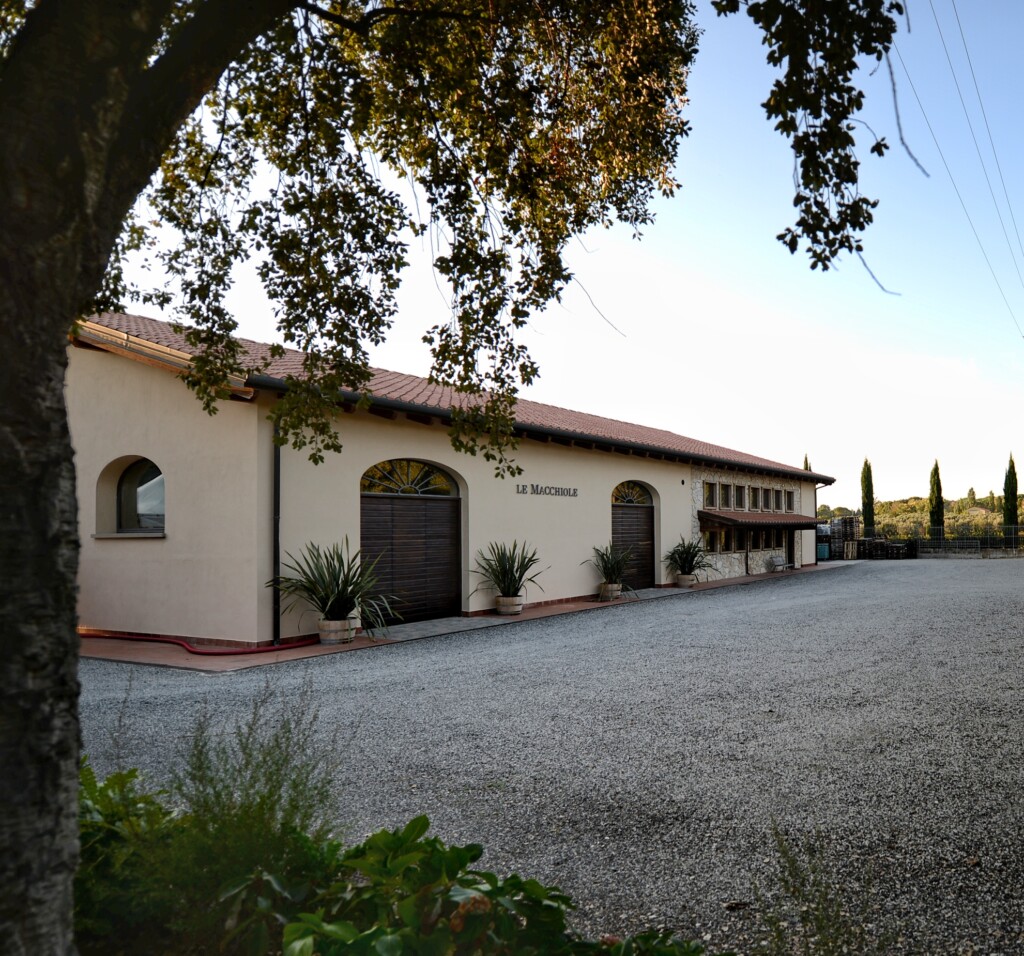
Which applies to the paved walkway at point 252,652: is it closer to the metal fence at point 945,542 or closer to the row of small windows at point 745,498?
the row of small windows at point 745,498

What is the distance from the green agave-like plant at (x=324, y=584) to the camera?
10.2 m

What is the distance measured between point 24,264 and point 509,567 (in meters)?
12.4

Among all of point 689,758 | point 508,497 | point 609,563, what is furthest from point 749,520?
point 689,758

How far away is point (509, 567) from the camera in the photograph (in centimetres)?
1372

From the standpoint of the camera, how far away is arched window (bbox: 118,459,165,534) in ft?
36.8

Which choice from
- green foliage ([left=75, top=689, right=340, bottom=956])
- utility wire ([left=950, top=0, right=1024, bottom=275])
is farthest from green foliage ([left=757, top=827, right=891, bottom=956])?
utility wire ([left=950, top=0, right=1024, bottom=275])

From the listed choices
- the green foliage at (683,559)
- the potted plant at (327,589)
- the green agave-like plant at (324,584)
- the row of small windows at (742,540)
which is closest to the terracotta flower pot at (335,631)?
the potted plant at (327,589)

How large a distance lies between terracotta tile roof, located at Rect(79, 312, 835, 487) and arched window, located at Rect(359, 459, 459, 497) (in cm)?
107

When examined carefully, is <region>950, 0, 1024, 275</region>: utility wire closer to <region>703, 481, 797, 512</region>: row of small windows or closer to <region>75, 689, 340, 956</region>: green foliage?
<region>75, 689, 340, 956</region>: green foliage

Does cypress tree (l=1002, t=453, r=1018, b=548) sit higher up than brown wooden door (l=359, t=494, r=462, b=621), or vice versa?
cypress tree (l=1002, t=453, r=1018, b=548)

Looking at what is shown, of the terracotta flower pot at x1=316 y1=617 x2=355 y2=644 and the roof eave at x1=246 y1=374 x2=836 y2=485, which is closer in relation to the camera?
the roof eave at x1=246 y1=374 x2=836 y2=485

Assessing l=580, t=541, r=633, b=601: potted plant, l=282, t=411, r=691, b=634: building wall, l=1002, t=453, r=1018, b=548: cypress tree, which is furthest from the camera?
l=1002, t=453, r=1018, b=548: cypress tree

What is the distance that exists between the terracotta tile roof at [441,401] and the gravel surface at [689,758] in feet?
9.27

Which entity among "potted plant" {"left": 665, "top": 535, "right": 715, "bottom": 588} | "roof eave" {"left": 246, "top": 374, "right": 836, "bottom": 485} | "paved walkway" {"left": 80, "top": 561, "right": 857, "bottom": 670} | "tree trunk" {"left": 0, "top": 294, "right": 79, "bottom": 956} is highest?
"roof eave" {"left": 246, "top": 374, "right": 836, "bottom": 485}
